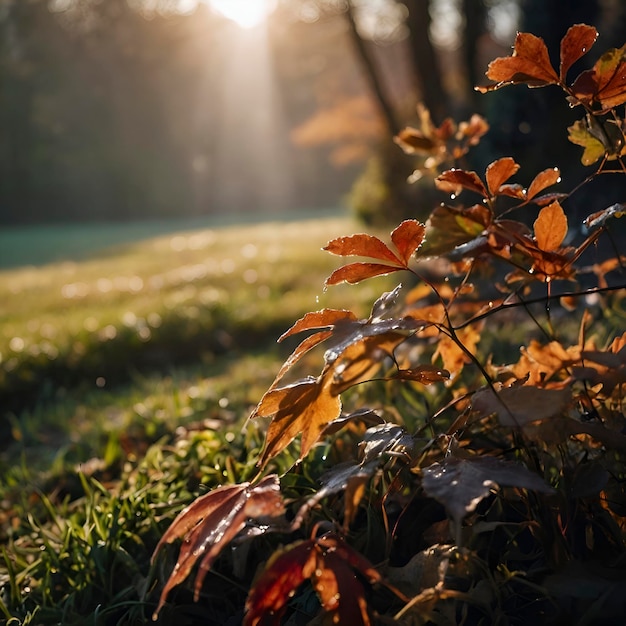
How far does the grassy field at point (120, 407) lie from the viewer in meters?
1.43

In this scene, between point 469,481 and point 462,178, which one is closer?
point 469,481

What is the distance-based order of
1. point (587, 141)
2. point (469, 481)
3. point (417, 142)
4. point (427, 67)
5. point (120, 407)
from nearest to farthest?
point (469, 481)
point (587, 141)
point (417, 142)
point (120, 407)
point (427, 67)

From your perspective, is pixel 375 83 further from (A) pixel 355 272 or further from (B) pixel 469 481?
(B) pixel 469 481

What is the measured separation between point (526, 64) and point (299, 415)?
0.51 metres

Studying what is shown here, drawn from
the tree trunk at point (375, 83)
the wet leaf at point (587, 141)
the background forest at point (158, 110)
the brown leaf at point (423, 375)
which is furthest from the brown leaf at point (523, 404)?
the background forest at point (158, 110)

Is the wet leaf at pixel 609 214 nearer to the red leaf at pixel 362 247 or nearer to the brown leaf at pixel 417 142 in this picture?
the red leaf at pixel 362 247

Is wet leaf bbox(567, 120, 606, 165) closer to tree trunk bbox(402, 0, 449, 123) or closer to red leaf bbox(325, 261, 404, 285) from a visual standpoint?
red leaf bbox(325, 261, 404, 285)

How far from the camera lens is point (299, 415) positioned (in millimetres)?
889

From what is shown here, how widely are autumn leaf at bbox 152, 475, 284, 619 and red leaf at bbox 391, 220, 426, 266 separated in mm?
319

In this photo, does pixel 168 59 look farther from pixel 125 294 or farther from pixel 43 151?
pixel 125 294

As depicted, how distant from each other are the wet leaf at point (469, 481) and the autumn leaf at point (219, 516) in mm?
173

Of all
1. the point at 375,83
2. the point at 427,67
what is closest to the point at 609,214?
the point at 427,67

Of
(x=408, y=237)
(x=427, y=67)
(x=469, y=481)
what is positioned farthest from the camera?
Result: (x=427, y=67)

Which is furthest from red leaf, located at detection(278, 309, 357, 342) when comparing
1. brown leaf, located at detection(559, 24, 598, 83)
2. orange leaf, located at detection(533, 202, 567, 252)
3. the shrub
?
brown leaf, located at detection(559, 24, 598, 83)
